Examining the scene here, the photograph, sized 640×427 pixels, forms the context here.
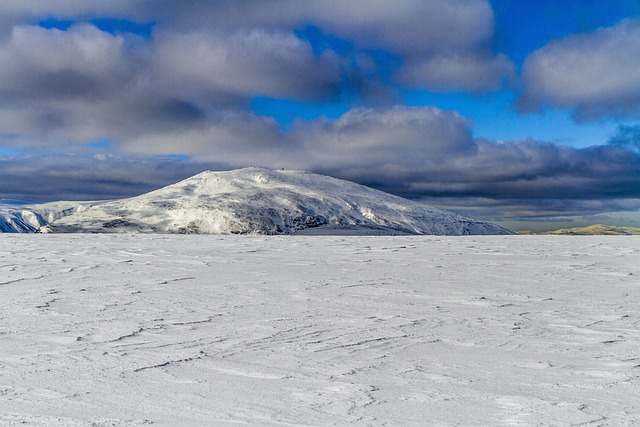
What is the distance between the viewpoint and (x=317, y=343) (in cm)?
651

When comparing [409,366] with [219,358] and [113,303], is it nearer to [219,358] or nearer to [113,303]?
[219,358]

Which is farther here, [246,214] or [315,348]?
[246,214]

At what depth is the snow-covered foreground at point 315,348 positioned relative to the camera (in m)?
4.31

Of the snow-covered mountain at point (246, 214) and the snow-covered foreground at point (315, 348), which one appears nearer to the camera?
the snow-covered foreground at point (315, 348)

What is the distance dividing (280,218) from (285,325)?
16947 centimetres

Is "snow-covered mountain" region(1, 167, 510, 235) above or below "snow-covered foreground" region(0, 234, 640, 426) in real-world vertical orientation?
above

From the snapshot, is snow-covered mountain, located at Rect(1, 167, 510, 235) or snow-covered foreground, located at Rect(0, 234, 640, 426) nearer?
snow-covered foreground, located at Rect(0, 234, 640, 426)

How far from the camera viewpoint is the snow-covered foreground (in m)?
4.31

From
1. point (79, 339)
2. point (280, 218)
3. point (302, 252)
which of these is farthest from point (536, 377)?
point (280, 218)

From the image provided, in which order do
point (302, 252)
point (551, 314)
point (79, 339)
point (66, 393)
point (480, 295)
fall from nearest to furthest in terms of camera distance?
point (66, 393) < point (79, 339) < point (551, 314) < point (480, 295) < point (302, 252)

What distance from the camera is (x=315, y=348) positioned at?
6281mm

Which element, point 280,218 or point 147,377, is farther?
point 280,218

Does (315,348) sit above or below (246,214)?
below

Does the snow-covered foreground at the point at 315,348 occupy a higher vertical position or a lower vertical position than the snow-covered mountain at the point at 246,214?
lower
